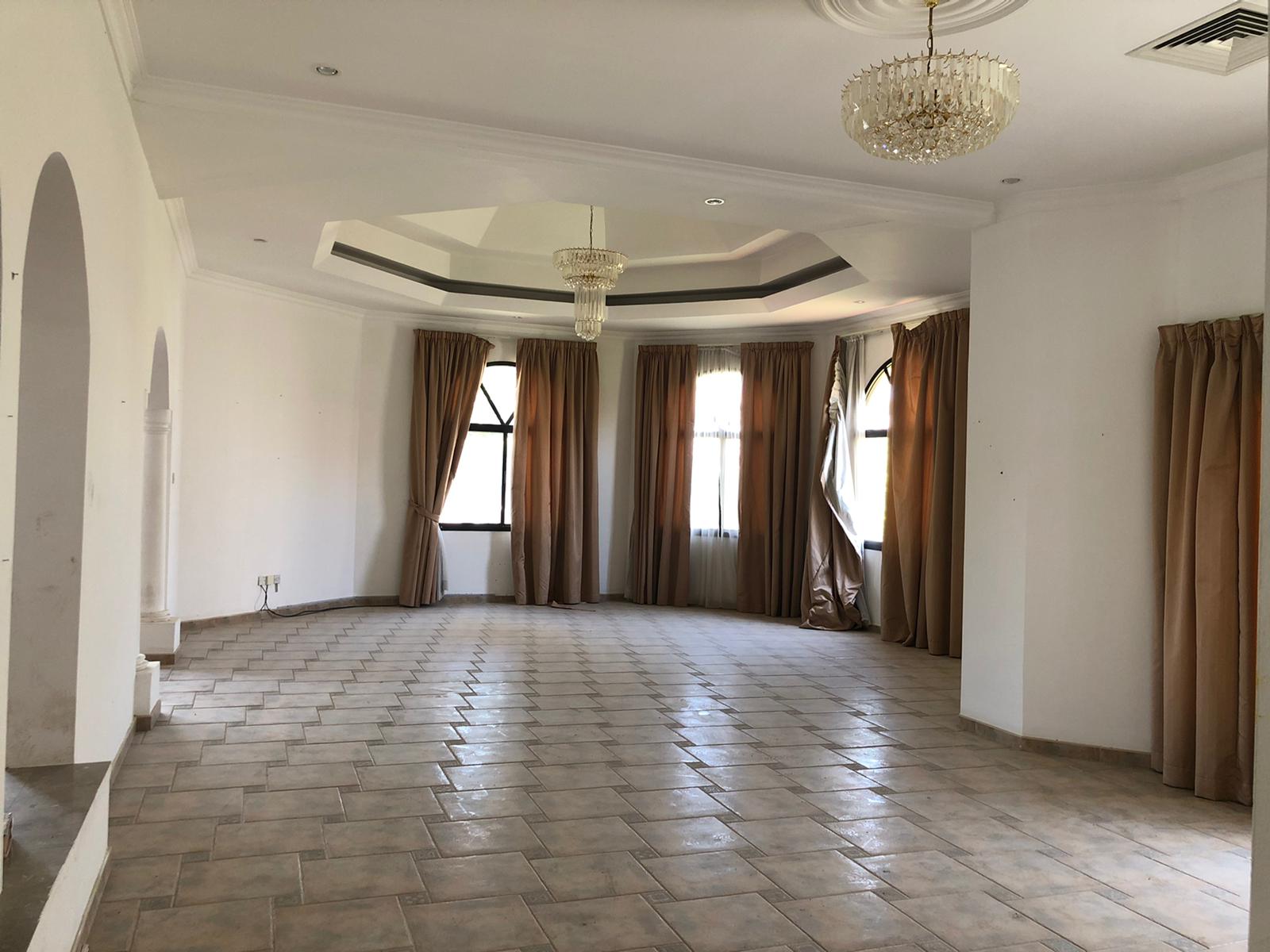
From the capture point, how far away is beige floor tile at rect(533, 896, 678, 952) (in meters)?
2.97

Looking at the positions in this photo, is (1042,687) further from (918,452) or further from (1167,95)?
(918,452)

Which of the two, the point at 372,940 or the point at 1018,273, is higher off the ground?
the point at 1018,273

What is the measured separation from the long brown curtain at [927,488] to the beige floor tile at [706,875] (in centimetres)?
468

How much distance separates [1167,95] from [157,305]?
16.6ft

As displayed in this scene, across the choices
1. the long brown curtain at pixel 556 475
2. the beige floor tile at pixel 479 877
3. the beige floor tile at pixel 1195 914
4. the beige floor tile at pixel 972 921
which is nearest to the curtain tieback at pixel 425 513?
the long brown curtain at pixel 556 475

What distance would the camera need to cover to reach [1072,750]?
5.21 m

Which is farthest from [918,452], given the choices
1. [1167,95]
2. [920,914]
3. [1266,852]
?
[1266,852]

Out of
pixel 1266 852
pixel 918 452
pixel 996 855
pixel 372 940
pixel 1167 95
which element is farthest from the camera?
pixel 918 452

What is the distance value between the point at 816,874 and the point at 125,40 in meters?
3.87

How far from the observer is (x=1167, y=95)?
159 inches

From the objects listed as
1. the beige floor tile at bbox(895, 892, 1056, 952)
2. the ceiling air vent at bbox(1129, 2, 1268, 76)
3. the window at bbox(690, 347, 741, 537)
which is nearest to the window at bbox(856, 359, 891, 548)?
the window at bbox(690, 347, 741, 537)

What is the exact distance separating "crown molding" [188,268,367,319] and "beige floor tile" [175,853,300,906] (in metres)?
5.67

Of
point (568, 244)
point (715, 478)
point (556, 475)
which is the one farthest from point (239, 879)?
point (715, 478)

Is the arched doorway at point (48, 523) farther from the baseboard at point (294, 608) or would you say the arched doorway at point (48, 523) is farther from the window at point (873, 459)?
the window at point (873, 459)
